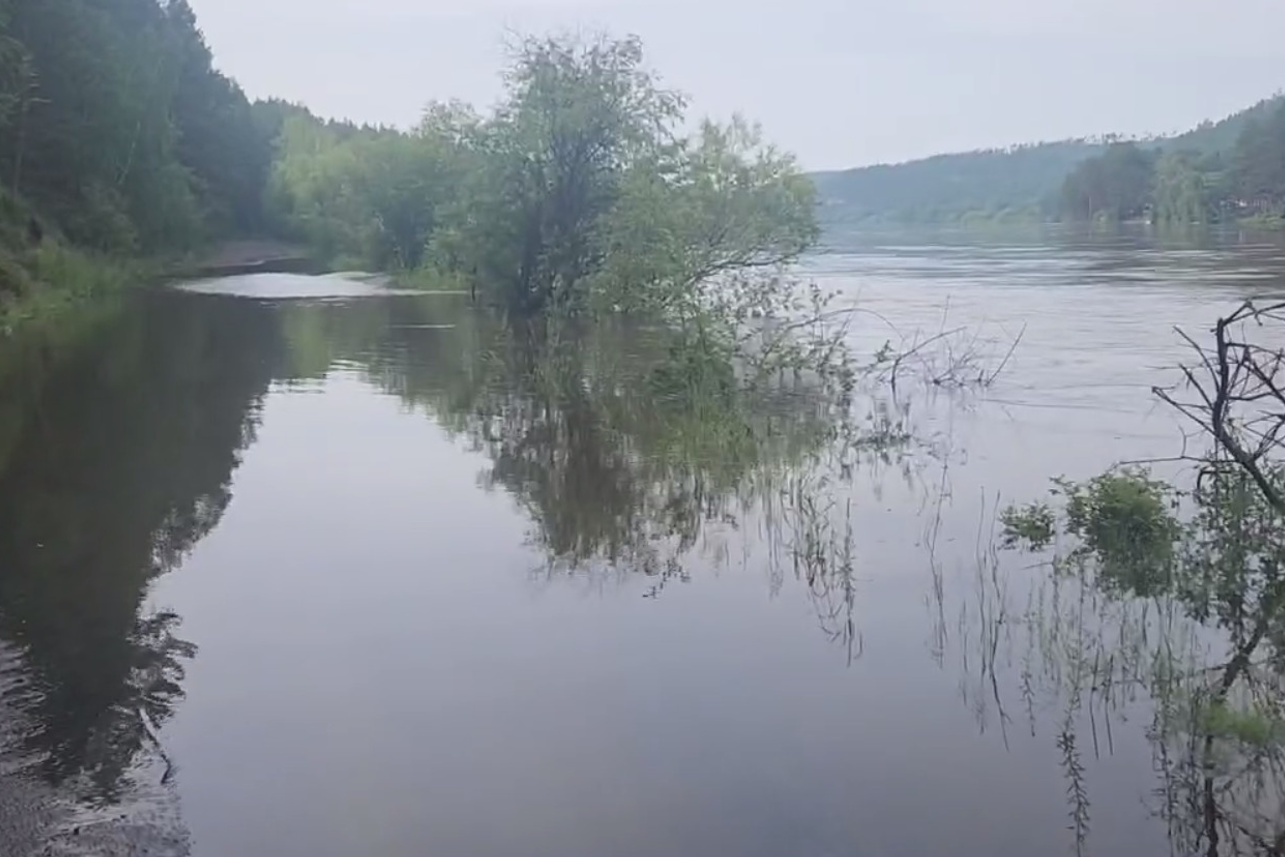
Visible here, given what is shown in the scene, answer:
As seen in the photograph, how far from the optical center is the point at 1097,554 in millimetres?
9961

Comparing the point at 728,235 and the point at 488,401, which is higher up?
the point at 728,235

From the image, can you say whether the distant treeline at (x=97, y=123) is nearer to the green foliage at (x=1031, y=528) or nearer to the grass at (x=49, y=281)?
the grass at (x=49, y=281)

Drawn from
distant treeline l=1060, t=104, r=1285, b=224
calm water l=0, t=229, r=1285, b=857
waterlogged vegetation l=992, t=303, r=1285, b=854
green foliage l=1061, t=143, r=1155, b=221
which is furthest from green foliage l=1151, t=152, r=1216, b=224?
waterlogged vegetation l=992, t=303, r=1285, b=854

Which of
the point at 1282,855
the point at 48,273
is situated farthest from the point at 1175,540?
the point at 48,273

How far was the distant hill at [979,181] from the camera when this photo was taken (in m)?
160

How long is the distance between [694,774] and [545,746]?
824 millimetres

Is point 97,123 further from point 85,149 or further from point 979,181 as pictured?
point 979,181

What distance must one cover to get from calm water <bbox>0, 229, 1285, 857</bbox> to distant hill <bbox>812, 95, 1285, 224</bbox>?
13615 centimetres

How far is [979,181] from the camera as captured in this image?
181750 mm

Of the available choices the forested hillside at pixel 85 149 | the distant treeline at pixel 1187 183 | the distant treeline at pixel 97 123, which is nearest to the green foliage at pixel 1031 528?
the forested hillside at pixel 85 149

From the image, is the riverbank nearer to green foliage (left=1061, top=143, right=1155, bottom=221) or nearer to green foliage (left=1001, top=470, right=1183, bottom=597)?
green foliage (left=1001, top=470, right=1183, bottom=597)

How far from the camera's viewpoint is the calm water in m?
6.33

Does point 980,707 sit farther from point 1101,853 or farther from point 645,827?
point 645,827

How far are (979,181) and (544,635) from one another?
595ft
